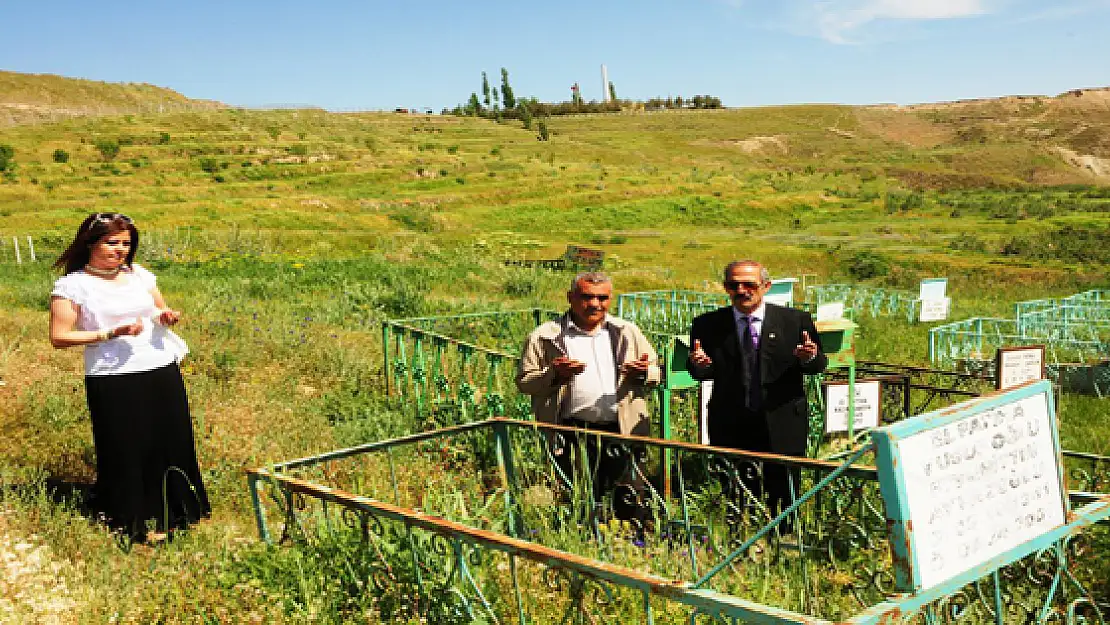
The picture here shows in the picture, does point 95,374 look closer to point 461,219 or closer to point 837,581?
point 837,581

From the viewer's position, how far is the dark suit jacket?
14.1ft

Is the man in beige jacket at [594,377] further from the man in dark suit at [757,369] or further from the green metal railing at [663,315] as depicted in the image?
the green metal railing at [663,315]

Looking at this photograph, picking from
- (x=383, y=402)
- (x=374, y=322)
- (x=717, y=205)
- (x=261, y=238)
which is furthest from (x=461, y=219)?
(x=383, y=402)

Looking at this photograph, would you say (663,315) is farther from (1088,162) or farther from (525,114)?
(1088,162)

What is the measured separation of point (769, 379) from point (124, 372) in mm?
3367

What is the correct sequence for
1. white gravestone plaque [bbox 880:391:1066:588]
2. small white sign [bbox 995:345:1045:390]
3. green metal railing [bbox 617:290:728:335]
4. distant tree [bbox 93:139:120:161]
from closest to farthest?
white gravestone plaque [bbox 880:391:1066:588] < small white sign [bbox 995:345:1045:390] < green metal railing [bbox 617:290:728:335] < distant tree [bbox 93:139:120:161]

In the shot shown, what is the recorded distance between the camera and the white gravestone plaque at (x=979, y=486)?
6.63 ft

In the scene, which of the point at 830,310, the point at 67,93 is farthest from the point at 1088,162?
the point at 67,93

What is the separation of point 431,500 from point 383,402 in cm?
374

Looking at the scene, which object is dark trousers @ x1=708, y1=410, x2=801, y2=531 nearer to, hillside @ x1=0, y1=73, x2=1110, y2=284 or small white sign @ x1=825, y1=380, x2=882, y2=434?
small white sign @ x1=825, y1=380, x2=882, y2=434

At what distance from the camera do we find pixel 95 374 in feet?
13.7

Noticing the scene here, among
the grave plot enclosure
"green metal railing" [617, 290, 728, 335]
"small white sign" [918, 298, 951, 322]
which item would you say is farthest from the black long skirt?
"small white sign" [918, 298, 951, 322]

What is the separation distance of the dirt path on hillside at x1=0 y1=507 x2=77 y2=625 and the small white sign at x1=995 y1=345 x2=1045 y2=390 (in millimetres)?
5395

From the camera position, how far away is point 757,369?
A: 4324 millimetres
